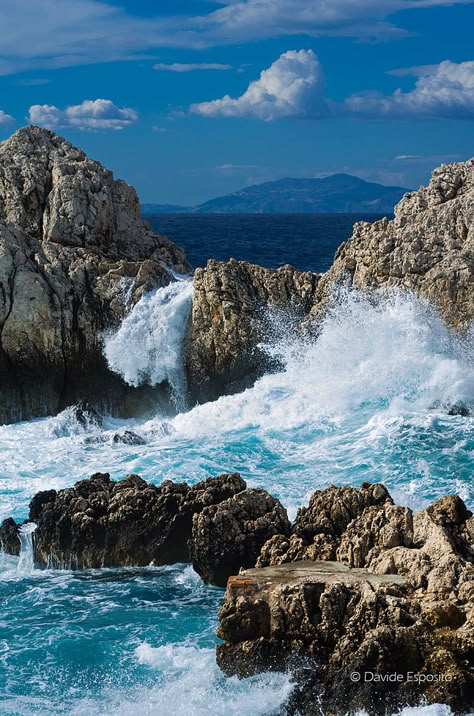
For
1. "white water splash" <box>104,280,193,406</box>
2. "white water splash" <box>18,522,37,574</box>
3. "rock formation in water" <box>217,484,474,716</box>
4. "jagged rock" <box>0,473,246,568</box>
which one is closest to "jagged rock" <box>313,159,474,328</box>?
"white water splash" <box>104,280,193,406</box>

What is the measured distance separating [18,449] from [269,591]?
13111mm

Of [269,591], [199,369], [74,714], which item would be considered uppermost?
[199,369]

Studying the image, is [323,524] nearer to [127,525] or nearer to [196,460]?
[127,525]

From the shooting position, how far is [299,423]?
24.9m

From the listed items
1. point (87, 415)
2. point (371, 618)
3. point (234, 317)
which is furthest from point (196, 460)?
point (371, 618)

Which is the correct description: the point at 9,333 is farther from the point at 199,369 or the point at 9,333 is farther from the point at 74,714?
the point at 74,714

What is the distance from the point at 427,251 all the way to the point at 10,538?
531 inches

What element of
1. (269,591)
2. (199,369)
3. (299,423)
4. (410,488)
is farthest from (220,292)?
(269,591)

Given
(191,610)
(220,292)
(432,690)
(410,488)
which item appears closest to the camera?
(432,690)

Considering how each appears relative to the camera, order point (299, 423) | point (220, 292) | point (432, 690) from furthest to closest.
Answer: point (220, 292) < point (299, 423) < point (432, 690)

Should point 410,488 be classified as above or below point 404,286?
below

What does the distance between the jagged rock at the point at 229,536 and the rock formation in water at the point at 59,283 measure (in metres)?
11.7

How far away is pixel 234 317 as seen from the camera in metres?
27.3

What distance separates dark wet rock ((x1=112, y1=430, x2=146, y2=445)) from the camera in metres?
24.9
